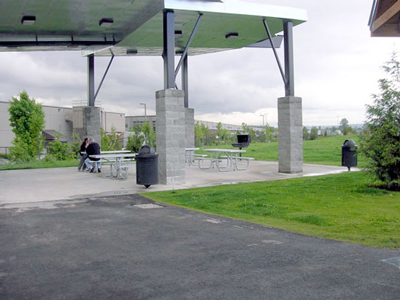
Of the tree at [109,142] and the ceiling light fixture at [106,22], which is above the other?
the ceiling light fixture at [106,22]

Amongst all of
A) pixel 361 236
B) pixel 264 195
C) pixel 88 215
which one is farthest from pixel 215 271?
pixel 264 195

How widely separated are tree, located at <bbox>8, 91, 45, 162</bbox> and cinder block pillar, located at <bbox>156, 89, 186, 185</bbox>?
815 inches

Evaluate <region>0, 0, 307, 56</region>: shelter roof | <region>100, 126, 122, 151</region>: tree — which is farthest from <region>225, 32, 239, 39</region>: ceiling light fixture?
<region>100, 126, 122, 151</region>: tree

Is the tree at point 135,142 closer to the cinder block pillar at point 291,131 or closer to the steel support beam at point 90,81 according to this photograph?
the steel support beam at point 90,81

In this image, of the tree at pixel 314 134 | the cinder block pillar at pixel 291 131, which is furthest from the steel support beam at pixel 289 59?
the tree at pixel 314 134

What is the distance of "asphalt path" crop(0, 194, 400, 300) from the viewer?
3.97 metres

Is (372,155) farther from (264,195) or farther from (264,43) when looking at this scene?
(264,43)

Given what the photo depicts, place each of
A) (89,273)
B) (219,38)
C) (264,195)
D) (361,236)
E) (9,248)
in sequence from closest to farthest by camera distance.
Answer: (89,273), (9,248), (361,236), (264,195), (219,38)

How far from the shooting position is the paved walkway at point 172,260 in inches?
157

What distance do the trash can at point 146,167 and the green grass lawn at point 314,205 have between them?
76 centimetres

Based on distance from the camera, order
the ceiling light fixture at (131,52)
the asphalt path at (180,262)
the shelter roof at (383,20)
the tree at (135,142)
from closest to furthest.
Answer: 1. the asphalt path at (180,262)
2. the shelter roof at (383,20)
3. the ceiling light fixture at (131,52)
4. the tree at (135,142)

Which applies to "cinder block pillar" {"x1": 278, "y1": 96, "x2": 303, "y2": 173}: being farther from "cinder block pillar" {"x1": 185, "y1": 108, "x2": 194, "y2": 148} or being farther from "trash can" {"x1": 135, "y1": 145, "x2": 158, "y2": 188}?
"cinder block pillar" {"x1": 185, "y1": 108, "x2": 194, "y2": 148}

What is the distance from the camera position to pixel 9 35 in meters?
16.8

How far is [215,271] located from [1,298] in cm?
214
